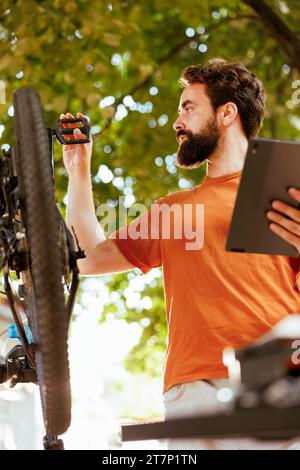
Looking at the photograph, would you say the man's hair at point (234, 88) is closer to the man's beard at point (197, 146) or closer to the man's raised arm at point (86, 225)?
the man's beard at point (197, 146)

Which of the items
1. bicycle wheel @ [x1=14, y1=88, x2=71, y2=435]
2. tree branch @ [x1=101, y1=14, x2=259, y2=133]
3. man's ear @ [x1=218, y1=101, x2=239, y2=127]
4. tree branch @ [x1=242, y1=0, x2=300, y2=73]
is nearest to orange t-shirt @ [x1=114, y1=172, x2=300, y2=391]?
man's ear @ [x1=218, y1=101, x2=239, y2=127]

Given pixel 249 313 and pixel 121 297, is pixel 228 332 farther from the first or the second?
pixel 121 297

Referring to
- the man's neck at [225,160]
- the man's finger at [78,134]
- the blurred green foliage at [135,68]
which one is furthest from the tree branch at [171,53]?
the man's finger at [78,134]

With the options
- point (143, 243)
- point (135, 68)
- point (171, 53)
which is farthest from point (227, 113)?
point (171, 53)

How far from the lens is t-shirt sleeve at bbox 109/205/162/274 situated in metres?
2.20

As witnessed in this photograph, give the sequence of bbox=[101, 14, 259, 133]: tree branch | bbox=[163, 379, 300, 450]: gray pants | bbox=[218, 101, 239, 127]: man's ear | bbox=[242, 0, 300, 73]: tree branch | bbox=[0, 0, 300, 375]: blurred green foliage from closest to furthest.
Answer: bbox=[163, 379, 300, 450]: gray pants, bbox=[218, 101, 239, 127]: man's ear, bbox=[0, 0, 300, 375]: blurred green foliage, bbox=[242, 0, 300, 73]: tree branch, bbox=[101, 14, 259, 133]: tree branch

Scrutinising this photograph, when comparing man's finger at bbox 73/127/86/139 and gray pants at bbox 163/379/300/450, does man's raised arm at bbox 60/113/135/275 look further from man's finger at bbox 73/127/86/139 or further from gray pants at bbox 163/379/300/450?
gray pants at bbox 163/379/300/450

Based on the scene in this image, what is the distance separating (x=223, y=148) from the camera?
2303mm

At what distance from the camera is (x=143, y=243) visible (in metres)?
2.21

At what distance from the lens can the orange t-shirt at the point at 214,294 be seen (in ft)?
6.23

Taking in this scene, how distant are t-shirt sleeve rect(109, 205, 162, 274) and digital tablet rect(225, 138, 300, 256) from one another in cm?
64

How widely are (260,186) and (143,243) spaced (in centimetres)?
75

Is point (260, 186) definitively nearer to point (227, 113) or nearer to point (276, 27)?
point (227, 113)
